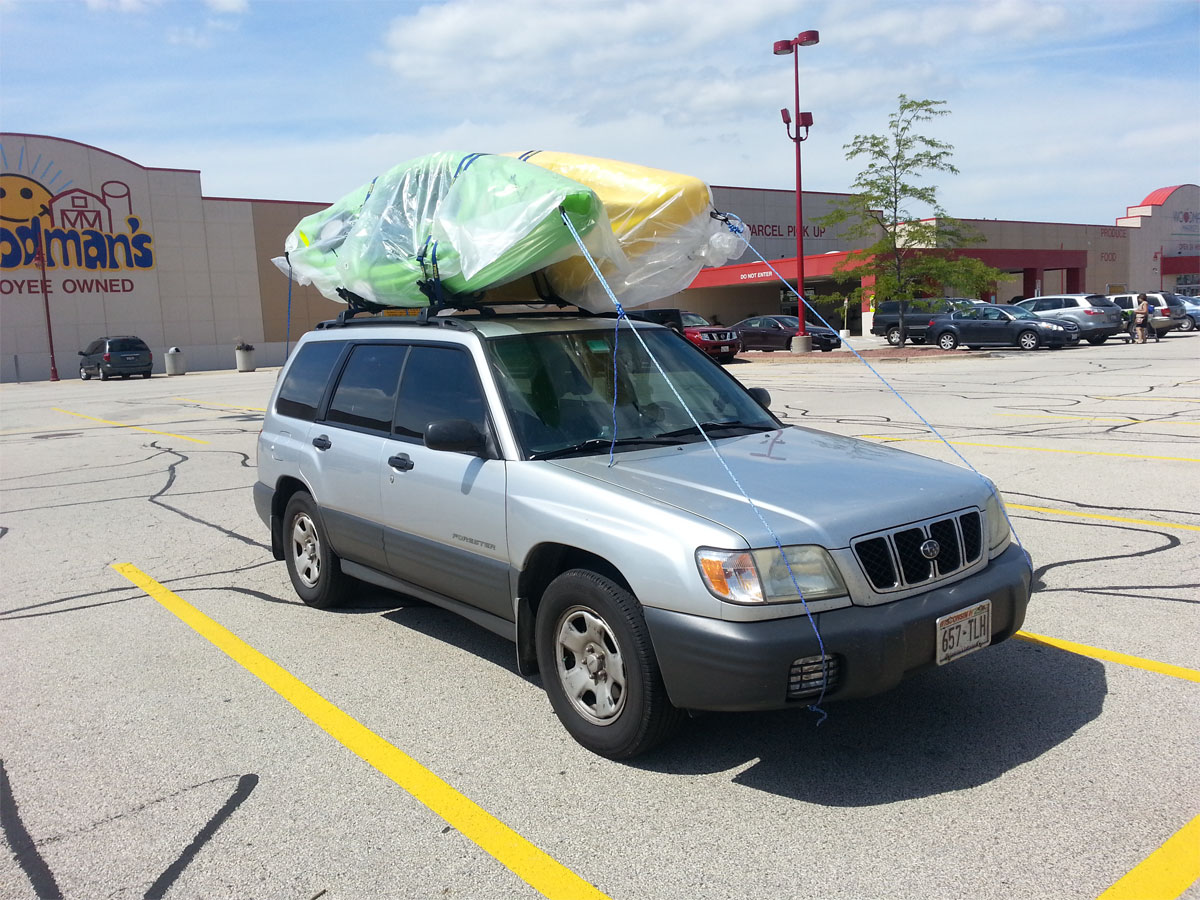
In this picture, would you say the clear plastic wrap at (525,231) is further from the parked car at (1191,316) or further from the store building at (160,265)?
the parked car at (1191,316)

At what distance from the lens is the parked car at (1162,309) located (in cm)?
3594

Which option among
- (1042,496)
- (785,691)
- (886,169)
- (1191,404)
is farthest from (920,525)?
(886,169)

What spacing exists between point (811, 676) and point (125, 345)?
42071 mm

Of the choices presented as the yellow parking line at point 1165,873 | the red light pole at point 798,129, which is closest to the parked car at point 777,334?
the red light pole at point 798,129

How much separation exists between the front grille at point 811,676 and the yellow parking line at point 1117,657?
1.98 meters

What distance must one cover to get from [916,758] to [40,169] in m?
51.2

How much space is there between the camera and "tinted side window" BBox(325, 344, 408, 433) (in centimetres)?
528

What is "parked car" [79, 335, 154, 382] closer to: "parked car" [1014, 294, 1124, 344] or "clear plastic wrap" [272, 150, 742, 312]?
"parked car" [1014, 294, 1124, 344]

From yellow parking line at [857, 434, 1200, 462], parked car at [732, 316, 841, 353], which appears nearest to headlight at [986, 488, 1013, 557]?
yellow parking line at [857, 434, 1200, 462]

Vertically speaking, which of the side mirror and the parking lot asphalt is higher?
the side mirror

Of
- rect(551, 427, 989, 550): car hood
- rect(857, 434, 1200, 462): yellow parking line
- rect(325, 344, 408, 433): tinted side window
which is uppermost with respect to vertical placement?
rect(325, 344, 408, 433): tinted side window

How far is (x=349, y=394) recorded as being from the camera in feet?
18.6

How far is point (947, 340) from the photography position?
3269cm

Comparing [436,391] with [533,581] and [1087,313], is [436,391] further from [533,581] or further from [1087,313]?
[1087,313]
